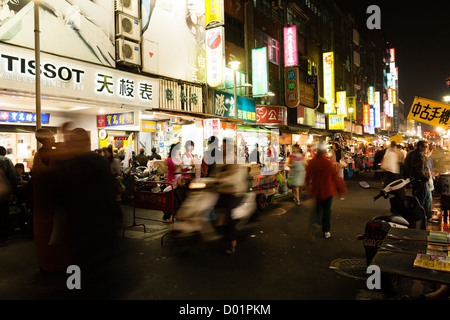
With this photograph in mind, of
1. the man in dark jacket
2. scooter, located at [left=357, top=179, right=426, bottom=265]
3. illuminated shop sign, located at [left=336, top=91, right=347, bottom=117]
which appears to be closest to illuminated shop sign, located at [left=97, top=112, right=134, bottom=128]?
the man in dark jacket

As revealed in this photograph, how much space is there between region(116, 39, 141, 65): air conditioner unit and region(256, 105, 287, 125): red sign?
10.9 m

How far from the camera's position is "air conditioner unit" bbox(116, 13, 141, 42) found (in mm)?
12586

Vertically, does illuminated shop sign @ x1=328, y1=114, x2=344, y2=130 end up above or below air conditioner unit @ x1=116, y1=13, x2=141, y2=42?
below

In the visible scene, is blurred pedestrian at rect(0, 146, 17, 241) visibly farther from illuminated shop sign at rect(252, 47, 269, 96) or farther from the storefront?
illuminated shop sign at rect(252, 47, 269, 96)

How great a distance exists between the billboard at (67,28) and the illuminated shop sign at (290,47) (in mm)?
15954

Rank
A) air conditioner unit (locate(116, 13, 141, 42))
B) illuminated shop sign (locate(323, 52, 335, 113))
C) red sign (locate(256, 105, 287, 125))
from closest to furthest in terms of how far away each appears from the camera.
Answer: air conditioner unit (locate(116, 13, 141, 42))
red sign (locate(256, 105, 287, 125))
illuminated shop sign (locate(323, 52, 335, 113))

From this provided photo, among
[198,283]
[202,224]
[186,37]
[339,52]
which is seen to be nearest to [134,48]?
[186,37]

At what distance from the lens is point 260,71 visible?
20875 mm

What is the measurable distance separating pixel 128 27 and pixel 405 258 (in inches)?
510

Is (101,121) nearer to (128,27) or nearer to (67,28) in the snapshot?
(128,27)

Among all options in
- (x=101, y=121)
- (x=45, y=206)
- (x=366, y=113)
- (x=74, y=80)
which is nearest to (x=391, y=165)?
(x=45, y=206)

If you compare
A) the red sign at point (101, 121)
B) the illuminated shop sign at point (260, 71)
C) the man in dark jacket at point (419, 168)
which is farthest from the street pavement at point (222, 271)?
the illuminated shop sign at point (260, 71)
